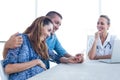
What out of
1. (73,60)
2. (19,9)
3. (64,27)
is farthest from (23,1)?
(73,60)

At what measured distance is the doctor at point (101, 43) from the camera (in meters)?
2.98

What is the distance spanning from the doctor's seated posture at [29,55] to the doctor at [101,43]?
3.54 ft

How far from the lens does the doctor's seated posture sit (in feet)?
5.66

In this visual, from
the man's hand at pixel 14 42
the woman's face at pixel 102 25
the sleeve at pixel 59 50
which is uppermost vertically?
the woman's face at pixel 102 25

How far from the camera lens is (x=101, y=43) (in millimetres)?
3100

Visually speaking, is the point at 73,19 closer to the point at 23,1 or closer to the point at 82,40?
the point at 82,40

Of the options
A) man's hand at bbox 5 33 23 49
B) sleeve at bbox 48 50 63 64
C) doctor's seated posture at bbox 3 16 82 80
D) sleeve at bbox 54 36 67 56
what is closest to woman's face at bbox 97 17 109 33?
sleeve at bbox 54 36 67 56

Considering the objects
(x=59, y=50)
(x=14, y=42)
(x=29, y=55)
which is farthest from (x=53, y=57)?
(x=14, y=42)

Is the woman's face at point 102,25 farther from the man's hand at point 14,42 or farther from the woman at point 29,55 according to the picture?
the man's hand at point 14,42

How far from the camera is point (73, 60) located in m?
2.18

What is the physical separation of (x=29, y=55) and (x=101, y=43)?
143 cm

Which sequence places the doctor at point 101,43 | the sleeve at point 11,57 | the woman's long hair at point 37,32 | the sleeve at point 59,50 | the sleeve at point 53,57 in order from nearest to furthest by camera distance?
1. the sleeve at point 11,57
2. the woman's long hair at point 37,32
3. the sleeve at point 53,57
4. the sleeve at point 59,50
5. the doctor at point 101,43

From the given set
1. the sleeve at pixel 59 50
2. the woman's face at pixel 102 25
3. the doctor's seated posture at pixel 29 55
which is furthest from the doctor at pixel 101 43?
the doctor's seated posture at pixel 29 55

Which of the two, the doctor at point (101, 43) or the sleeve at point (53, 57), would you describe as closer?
the sleeve at point (53, 57)
